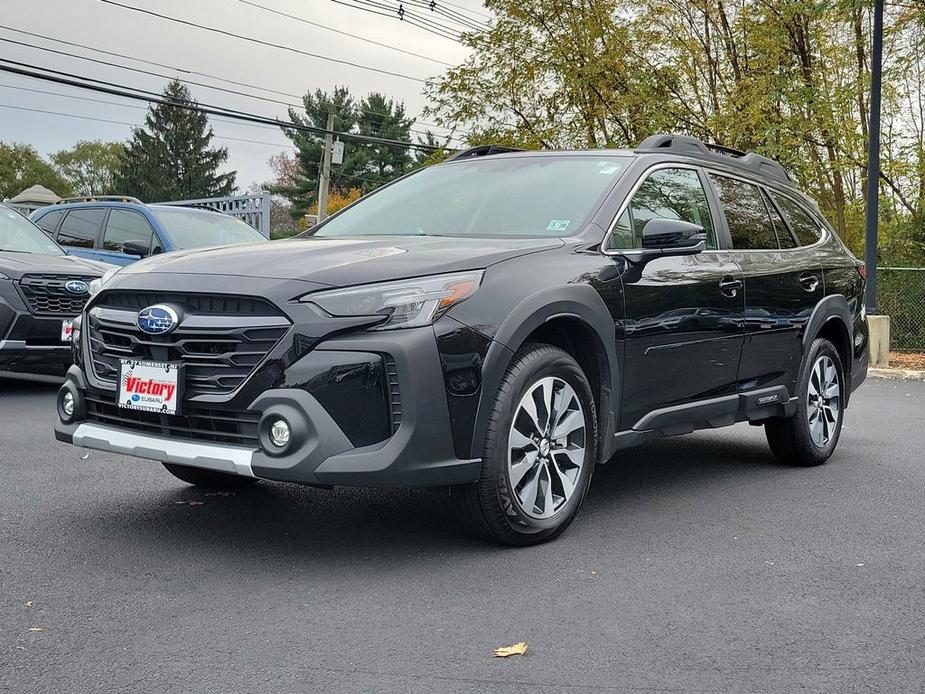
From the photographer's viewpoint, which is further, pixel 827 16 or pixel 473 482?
pixel 827 16

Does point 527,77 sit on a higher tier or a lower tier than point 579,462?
higher

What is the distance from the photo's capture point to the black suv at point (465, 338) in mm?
3830

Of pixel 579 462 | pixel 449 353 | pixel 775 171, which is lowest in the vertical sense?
pixel 579 462

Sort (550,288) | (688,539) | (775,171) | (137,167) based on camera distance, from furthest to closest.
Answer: (137,167) < (775,171) < (688,539) < (550,288)

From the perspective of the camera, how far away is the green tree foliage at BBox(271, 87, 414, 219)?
234 feet

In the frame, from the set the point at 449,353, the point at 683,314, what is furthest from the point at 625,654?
the point at 683,314

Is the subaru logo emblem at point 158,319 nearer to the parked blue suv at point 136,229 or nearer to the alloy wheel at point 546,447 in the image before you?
the alloy wheel at point 546,447

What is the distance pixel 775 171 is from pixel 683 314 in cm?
219

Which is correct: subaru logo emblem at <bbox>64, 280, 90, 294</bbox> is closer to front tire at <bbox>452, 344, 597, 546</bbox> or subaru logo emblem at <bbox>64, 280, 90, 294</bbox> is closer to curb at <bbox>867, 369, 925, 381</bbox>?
front tire at <bbox>452, 344, 597, 546</bbox>

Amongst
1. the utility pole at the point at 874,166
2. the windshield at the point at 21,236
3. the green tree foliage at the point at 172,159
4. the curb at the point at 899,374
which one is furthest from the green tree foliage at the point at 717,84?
the green tree foliage at the point at 172,159

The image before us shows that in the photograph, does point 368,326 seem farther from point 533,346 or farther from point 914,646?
point 914,646

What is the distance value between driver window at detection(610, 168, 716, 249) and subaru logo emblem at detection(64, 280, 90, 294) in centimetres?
546

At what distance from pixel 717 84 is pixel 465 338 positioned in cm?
1965

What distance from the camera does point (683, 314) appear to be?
16.8 feet
